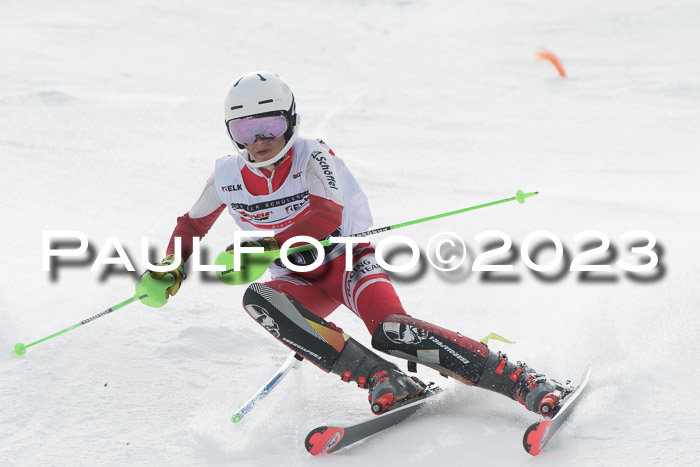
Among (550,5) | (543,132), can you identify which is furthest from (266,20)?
(543,132)

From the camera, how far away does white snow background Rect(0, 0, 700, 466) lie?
8.65 ft

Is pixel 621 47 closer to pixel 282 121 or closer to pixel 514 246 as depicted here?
pixel 514 246

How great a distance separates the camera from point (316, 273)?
317cm

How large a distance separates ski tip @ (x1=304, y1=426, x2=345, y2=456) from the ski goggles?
44.0 inches

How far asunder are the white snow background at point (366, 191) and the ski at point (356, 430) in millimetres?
41

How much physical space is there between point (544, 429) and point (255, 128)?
1.48 m

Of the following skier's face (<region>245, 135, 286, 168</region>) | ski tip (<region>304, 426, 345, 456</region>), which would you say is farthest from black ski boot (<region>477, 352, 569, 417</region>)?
skier's face (<region>245, 135, 286, 168</region>)

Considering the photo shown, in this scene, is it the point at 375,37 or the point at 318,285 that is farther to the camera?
the point at 375,37

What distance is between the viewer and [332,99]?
9531 mm

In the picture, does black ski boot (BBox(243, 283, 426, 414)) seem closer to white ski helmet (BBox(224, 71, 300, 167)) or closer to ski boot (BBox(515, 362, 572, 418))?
ski boot (BBox(515, 362, 572, 418))

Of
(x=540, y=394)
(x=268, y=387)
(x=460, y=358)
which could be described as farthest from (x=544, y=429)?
(x=268, y=387)

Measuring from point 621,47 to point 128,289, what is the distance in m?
9.75

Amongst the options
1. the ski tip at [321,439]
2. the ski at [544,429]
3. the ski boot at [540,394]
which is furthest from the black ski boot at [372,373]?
the ski at [544,429]

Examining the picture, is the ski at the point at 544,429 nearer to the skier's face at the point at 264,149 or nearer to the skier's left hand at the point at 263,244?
the skier's left hand at the point at 263,244
